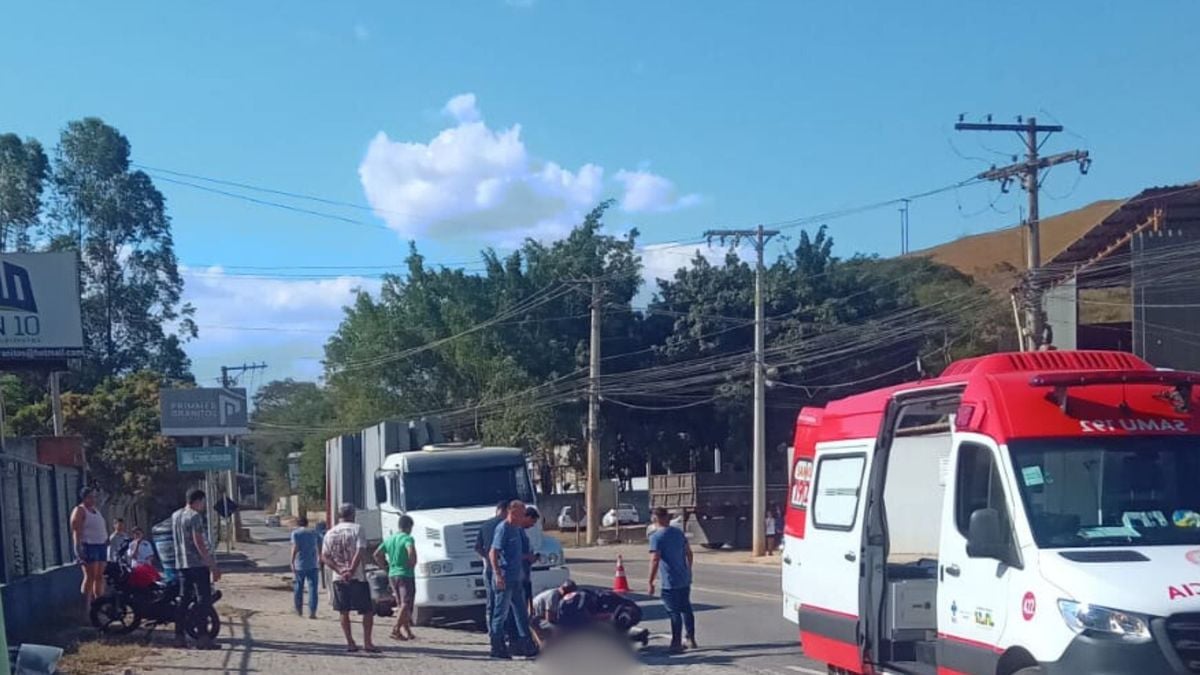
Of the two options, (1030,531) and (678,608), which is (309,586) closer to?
(678,608)

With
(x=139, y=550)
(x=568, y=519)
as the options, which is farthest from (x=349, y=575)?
(x=568, y=519)

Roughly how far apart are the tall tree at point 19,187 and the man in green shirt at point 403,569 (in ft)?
139

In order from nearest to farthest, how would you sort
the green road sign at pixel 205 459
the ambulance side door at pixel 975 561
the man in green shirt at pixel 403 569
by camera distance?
the ambulance side door at pixel 975 561 → the man in green shirt at pixel 403 569 → the green road sign at pixel 205 459

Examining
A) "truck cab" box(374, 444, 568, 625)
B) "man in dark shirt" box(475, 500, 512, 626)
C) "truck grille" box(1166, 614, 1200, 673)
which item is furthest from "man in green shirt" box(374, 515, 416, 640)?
"truck grille" box(1166, 614, 1200, 673)

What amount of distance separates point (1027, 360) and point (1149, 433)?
142cm

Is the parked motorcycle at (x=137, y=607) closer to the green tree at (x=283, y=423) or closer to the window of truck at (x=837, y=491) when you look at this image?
the window of truck at (x=837, y=491)

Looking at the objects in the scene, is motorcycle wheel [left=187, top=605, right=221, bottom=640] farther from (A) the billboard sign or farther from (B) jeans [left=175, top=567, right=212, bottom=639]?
(A) the billboard sign

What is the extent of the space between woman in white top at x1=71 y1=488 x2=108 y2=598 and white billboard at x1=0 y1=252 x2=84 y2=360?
18.4ft

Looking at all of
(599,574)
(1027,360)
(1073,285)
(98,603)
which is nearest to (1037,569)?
(1027,360)

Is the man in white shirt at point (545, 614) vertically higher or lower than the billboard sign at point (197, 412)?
lower

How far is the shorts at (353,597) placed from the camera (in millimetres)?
17438

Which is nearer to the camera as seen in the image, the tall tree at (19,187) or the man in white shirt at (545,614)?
the man in white shirt at (545,614)

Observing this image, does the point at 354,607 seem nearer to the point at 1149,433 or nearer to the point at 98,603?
the point at 98,603

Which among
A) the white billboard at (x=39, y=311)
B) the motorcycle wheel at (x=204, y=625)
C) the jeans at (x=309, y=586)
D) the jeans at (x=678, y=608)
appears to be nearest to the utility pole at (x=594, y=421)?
the jeans at (x=309, y=586)
